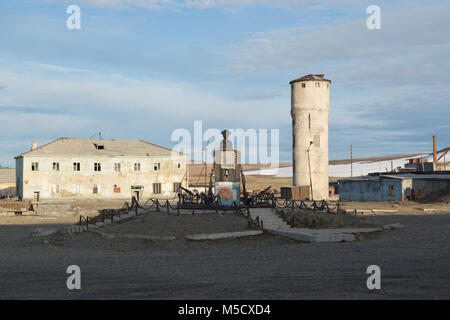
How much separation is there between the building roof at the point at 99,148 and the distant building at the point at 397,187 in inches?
886

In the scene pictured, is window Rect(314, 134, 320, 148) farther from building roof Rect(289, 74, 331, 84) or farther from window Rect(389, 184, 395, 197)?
window Rect(389, 184, 395, 197)

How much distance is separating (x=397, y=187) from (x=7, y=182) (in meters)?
64.9

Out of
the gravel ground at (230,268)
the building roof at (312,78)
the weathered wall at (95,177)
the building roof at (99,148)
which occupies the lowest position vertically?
the gravel ground at (230,268)

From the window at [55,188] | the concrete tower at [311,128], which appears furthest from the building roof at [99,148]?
the concrete tower at [311,128]

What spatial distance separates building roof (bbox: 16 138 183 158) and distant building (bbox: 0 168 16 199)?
2276 centimetres

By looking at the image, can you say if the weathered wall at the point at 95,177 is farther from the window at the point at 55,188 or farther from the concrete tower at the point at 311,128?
the concrete tower at the point at 311,128

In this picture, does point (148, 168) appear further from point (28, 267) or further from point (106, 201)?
point (28, 267)

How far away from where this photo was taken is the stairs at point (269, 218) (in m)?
26.9

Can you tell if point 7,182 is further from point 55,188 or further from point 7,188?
point 55,188

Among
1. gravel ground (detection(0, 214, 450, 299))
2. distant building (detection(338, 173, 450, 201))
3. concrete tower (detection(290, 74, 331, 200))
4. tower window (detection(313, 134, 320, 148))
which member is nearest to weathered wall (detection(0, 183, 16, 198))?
concrete tower (detection(290, 74, 331, 200))

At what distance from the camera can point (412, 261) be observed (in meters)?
16.7

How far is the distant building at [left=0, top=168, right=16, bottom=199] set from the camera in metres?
86.2
